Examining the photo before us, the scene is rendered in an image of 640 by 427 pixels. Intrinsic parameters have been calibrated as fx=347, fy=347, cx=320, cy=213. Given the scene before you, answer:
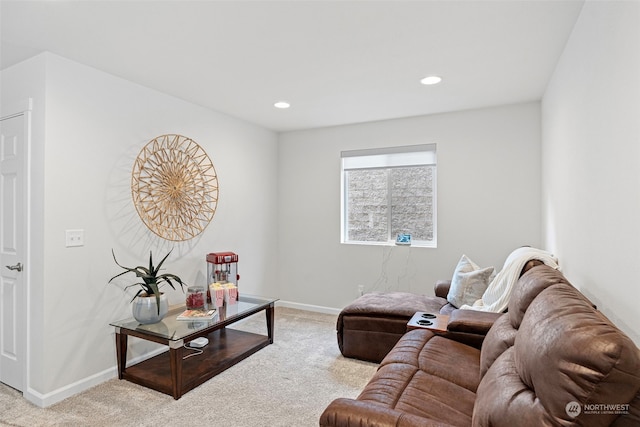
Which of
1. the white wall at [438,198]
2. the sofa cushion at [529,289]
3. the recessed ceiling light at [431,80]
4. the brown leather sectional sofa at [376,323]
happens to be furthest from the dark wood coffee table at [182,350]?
the recessed ceiling light at [431,80]

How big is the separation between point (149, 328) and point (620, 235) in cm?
286

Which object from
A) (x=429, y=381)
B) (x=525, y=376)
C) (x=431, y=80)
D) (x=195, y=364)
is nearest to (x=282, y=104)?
(x=431, y=80)

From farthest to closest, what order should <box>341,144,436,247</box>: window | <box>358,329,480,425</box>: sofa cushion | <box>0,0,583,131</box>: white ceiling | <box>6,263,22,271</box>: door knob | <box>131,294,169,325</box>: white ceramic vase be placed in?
<box>341,144,436,247</box>: window < <box>131,294,169,325</box>: white ceramic vase < <box>6,263,22,271</box>: door knob < <box>0,0,583,131</box>: white ceiling < <box>358,329,480,425</box>: sofa cushion

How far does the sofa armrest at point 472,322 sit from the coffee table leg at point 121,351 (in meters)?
2.41

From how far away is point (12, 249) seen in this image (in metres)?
Result: 2.58

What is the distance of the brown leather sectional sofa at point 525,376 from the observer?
87 centimetres

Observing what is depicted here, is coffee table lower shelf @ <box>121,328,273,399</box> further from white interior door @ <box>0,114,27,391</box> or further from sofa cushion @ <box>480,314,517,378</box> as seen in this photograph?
sofa cushion @ <box>480,314,517,378</box>

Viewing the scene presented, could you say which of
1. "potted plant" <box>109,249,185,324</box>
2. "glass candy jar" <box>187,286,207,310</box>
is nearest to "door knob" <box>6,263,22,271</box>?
"potted plant" <box>109,249,185,324</box>

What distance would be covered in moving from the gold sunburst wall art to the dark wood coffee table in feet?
2.65

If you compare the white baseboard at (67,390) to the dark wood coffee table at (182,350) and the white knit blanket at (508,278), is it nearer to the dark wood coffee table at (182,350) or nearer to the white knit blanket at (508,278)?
the dark wood coffee table at (182,350)

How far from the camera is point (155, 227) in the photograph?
3.11 metres

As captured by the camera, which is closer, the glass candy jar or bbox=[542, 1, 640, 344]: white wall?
bbox=[542, 1, 640, 344]: white wall

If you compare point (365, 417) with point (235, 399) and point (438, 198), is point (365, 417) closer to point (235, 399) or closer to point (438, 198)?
point (235, 399)

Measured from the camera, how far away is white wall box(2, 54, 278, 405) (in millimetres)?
2398
